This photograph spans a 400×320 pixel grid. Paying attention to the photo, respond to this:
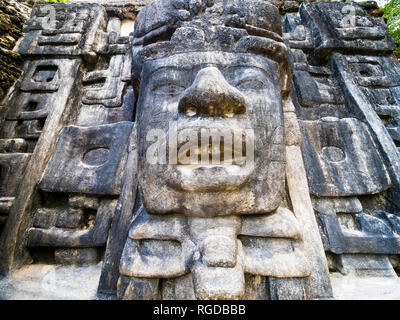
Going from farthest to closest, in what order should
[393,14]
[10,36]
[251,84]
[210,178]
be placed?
1. [393,14]
2. [10,36]
3. [251,84]
4. [210,178]

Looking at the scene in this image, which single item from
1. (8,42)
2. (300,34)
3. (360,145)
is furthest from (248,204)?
(8,42)

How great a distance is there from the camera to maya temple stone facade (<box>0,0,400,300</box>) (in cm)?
147

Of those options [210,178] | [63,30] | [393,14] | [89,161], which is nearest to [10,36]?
[63,30]

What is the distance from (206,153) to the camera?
1557mm

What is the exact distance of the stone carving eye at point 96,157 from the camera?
244 cm

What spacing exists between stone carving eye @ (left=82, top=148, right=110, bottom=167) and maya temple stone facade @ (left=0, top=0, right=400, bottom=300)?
0.05ft

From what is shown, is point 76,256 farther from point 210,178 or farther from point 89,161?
point 210,178

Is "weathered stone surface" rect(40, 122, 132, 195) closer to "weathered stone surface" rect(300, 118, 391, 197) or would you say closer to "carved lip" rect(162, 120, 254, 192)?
"carved lip" rect(162, 120, 254, 192)

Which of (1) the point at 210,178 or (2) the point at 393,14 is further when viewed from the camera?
(2) the point at 393,14

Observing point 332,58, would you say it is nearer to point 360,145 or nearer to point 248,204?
point 360,145

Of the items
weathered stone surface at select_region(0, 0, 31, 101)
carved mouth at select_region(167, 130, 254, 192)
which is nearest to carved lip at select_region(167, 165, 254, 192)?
carved mouth at select_region(167, 130, 254, 192)

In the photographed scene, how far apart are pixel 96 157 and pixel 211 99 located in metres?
1.62

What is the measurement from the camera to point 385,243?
195 cm
